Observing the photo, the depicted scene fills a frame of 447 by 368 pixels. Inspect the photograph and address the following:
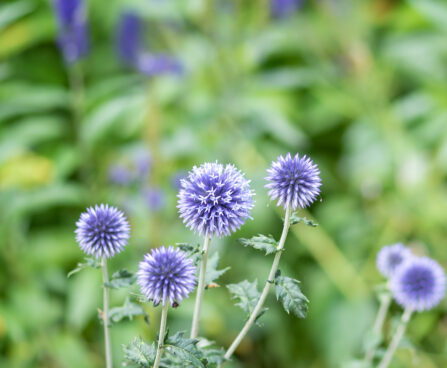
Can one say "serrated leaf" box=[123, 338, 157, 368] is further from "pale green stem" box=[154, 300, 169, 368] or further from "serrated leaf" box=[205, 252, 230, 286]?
"serrated leaf" box=[205, 252, 230, 286]

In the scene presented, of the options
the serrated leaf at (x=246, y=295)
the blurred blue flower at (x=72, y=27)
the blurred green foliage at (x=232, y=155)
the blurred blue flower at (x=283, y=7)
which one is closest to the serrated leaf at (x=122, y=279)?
the serrated leaf at (x=246, y=295)

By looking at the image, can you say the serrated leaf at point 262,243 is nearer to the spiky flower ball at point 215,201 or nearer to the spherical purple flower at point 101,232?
the spiky flower ball at point 215,201

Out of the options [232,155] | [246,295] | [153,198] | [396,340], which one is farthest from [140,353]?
[232,155]

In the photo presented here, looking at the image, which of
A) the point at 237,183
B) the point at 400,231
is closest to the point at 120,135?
the point at 400,231

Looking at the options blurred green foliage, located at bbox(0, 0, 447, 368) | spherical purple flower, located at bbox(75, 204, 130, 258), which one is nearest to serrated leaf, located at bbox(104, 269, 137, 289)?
spherical purple flower, located at bbox(75, 204, 130, 258)

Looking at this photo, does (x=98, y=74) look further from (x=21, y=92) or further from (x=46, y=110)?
(x=21, y=92)
